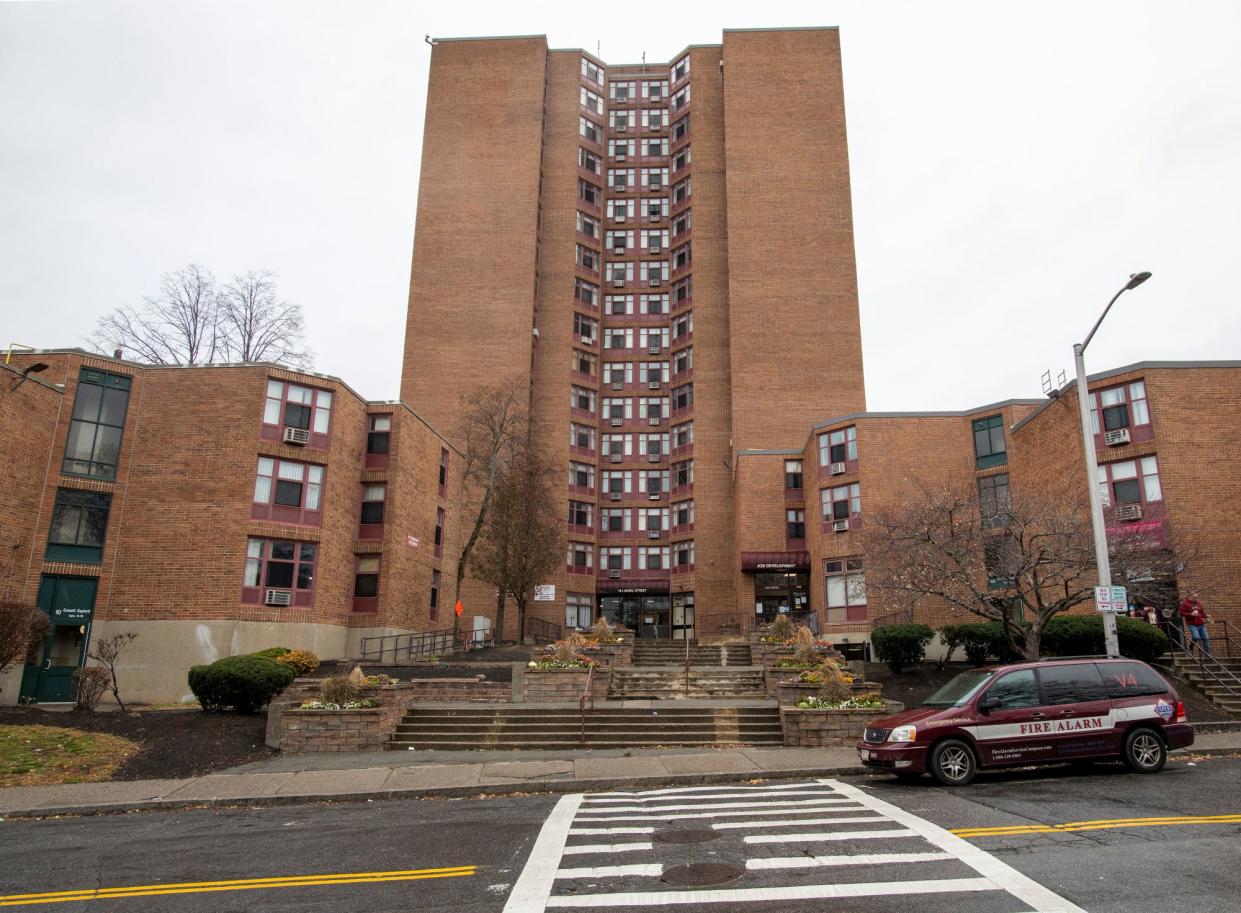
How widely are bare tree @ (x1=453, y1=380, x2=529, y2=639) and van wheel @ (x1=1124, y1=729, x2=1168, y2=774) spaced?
29754 millimetres

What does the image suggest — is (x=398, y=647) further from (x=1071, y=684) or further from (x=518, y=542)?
(x=1071, y=684)

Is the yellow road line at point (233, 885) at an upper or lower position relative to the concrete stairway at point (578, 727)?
lower

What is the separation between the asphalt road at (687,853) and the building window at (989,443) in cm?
2534

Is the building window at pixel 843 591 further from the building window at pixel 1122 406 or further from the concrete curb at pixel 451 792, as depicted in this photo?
the concrete curb at pixel 451 792

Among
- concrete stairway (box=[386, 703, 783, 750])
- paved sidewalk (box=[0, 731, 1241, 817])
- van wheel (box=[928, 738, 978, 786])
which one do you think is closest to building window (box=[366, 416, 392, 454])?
concrete stairway (box=[386, 703, 783, 750])

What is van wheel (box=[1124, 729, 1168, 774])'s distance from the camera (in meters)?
11.8

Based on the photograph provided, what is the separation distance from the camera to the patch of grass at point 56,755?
44.3 feet

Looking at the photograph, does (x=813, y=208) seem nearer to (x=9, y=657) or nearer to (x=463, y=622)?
(x=463, y=622)

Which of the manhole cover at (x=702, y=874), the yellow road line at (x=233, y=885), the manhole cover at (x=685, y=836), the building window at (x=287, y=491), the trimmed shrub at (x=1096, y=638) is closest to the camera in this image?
the manhole cover at (x=702, y=874)

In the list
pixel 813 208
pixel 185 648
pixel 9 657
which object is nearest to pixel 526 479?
pixel 185 648

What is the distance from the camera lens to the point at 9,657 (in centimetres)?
1819

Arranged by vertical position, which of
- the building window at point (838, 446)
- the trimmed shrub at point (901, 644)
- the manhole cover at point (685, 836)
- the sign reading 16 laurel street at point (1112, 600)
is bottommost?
the manhole cover at point (685, 836)

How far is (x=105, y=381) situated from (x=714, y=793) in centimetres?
2623

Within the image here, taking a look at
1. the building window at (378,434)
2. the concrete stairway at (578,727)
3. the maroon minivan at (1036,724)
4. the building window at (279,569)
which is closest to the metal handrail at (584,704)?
the concrete stairway at (578,727)
